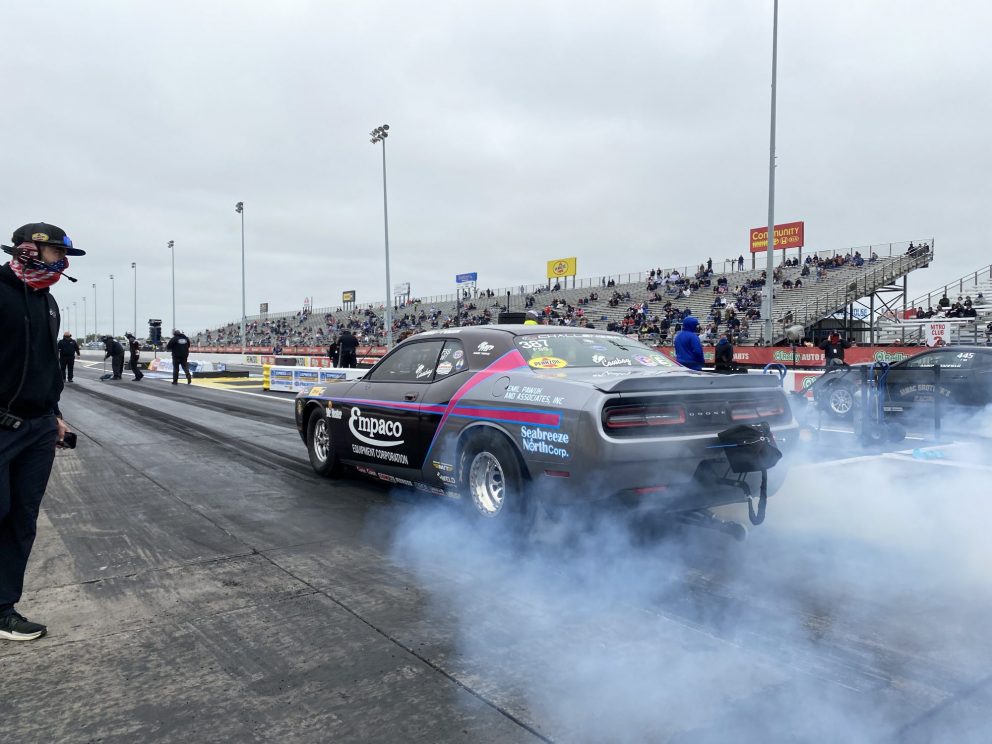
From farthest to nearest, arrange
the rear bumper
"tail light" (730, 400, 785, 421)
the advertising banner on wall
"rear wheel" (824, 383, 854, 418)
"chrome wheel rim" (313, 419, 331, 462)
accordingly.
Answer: the advertising banner on wall → "rear wheel" (824, 383, 854, 418) → "chrome wheel rim" (313, 419, 331, 462) → "tail light" (730, 400, 785, 421) → the rear bumper

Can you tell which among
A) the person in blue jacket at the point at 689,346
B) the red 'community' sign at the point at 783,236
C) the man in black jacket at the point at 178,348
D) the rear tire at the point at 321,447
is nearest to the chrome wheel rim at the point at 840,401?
the person in blue jacket at the point at 689,346

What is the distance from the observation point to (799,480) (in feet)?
20.7

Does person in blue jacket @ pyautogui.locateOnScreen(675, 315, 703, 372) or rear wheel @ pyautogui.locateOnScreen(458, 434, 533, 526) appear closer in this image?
rear wheel @ pyautogui.locateOnScreen(458, 434, 533, 526)

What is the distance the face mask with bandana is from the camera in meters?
3.10

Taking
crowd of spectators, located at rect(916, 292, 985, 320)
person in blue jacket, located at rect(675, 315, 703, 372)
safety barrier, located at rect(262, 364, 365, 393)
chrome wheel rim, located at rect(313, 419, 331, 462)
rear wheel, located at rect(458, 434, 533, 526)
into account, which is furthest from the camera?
crowd of spectators, located at rect(916, 292, 985, 320)

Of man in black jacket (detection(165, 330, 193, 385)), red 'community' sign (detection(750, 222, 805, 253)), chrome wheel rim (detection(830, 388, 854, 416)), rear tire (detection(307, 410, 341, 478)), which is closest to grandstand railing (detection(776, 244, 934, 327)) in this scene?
red 'community' sign (detection(750, 222, 805, 253))

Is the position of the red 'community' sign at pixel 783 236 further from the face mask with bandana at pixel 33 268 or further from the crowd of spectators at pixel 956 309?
the face mask with bandana at pixel 33 268

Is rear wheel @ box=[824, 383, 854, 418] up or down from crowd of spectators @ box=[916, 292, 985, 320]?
down

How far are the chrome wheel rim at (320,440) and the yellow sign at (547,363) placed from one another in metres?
2.61

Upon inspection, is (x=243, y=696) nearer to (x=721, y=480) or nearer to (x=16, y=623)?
(x=16, y=623)

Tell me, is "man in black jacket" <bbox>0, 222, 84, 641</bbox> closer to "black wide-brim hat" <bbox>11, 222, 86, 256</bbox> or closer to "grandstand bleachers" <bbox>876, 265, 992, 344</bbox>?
"black wide-brim hat" <bbox>11, 222, 86, 256</bbox>

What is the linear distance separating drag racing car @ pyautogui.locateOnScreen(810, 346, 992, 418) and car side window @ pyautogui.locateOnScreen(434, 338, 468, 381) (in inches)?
242

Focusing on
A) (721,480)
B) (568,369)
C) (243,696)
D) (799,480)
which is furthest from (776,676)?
(799,480)

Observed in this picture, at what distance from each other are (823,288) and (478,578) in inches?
1275
